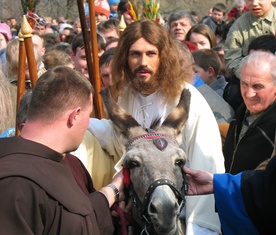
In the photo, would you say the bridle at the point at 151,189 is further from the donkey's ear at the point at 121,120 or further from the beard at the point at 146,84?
the beard at the point at 146,84

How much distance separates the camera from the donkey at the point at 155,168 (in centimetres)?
302

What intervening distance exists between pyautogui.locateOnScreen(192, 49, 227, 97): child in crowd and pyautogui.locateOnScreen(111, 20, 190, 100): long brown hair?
2580 millimetres

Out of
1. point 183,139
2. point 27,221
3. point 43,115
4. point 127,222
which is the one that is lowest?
point 127,222

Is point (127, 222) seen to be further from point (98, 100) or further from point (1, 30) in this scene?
point (1, 30)

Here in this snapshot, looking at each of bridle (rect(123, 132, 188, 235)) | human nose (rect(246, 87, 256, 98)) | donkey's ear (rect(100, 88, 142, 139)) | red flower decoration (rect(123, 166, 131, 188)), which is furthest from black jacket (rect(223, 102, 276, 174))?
red flower decoration (rect(123, 166, 131, 188))

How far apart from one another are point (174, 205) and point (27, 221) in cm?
88

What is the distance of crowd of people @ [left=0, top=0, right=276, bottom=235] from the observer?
2553mm

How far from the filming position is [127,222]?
Result: 3432 millimetres

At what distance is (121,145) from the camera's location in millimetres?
3602

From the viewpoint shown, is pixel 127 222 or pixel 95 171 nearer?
pixel 127 222

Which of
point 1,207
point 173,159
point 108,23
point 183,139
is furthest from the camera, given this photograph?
point 108,23

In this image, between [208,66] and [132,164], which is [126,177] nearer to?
[132,164]

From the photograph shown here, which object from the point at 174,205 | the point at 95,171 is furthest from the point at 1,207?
the point at 95,171

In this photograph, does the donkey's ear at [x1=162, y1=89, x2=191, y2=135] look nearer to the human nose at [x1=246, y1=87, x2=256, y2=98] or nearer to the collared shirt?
the human nose at [x1=246, y1=87, x2=256, y2=98]
